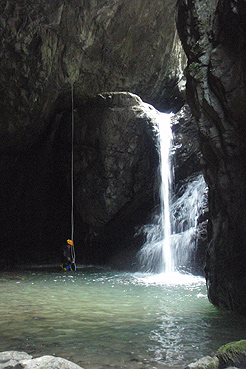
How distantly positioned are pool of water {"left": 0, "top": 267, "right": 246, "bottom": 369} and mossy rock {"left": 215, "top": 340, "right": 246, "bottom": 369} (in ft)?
1.84

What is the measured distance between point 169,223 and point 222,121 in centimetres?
915

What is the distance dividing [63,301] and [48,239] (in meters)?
12.2

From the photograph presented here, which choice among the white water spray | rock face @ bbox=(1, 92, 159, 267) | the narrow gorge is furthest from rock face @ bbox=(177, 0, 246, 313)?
rock face @ bbox=(1, 92, 159, 267)

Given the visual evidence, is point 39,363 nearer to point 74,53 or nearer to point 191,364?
point 191,364

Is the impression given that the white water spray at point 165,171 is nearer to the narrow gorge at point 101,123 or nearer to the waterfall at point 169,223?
the waterfall at point 169,223

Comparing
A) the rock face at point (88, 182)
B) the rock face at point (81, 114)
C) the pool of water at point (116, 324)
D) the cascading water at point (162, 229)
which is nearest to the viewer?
the pool of water at point (116, 324)

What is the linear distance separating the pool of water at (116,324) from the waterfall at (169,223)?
3629 millimetres

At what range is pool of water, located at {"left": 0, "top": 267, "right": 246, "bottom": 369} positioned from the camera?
4641mm

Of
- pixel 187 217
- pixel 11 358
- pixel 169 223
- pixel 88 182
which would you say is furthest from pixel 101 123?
pixel 11 358

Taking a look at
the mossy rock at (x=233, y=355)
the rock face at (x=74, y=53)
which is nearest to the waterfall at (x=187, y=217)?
the rock face at (x=74, y=53)

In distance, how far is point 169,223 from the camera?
52.8 feet

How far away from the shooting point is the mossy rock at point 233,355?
390 cm

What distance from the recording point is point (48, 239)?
66.3 ft

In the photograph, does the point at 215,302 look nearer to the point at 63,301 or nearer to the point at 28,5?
the point at 63,301
